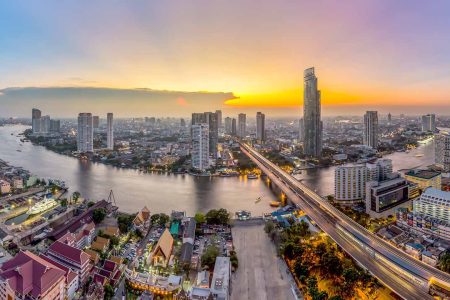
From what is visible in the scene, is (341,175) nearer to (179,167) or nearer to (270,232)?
(270,232)

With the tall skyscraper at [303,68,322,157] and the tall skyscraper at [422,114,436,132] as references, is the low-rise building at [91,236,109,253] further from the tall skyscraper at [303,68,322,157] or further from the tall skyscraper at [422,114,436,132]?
Result: the tall skyscraper at [422,114,436,132]

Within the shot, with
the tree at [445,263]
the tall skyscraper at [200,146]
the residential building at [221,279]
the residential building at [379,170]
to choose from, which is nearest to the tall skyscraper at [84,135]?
the tall skyscraper at [200,146]

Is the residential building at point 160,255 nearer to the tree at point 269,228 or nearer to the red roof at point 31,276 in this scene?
the red roof at point 31,276

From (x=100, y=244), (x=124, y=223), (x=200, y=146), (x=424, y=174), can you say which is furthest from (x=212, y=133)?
(x=100, y=244)

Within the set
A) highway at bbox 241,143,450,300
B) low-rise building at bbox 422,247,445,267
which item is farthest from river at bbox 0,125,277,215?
low-rise building at bbox 422,247,445,267

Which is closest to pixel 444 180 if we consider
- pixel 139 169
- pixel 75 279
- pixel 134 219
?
pixel 134 219


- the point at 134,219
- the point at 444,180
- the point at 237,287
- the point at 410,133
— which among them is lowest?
the point at 237,287
